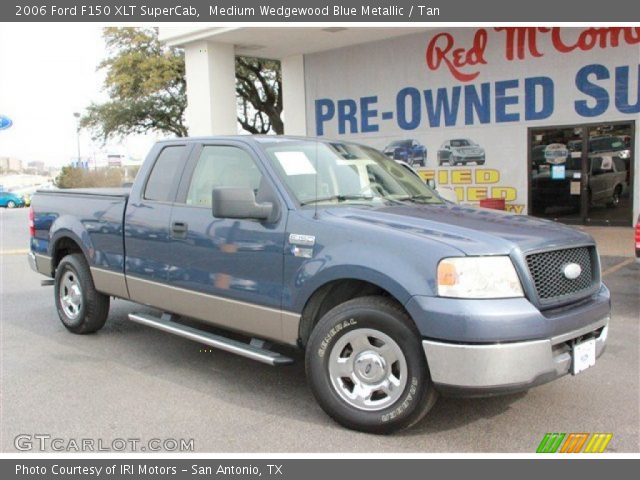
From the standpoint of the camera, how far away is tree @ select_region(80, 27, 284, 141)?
2664 centimetres

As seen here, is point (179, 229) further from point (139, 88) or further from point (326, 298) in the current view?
point (139, 88)

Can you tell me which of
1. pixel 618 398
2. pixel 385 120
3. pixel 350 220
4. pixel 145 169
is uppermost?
pixel 385 120

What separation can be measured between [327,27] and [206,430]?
43.3 ft

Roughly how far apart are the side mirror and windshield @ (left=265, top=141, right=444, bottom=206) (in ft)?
1.02

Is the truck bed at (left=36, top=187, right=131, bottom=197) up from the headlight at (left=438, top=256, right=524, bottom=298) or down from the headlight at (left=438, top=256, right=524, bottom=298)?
up

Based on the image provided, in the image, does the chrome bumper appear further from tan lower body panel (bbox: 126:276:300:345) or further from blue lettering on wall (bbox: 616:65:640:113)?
blue lettering on wall (bbox: 616:65:640:113)

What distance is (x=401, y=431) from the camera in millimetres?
3871

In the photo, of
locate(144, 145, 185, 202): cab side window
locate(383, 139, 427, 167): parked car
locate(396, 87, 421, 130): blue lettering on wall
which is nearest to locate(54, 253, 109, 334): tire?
locate(144, 145, 185, 202): cab side window

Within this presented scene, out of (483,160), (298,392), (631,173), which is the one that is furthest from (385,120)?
(298,392)

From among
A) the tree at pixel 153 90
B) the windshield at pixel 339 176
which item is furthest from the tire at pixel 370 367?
the tree at pixel 153 90

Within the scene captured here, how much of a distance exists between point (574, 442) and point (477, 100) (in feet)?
43.7

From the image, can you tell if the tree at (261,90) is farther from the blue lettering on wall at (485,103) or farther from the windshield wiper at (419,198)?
the windshield wiper at (419,198)

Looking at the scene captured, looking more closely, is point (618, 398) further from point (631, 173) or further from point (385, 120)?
point (385, 120)
